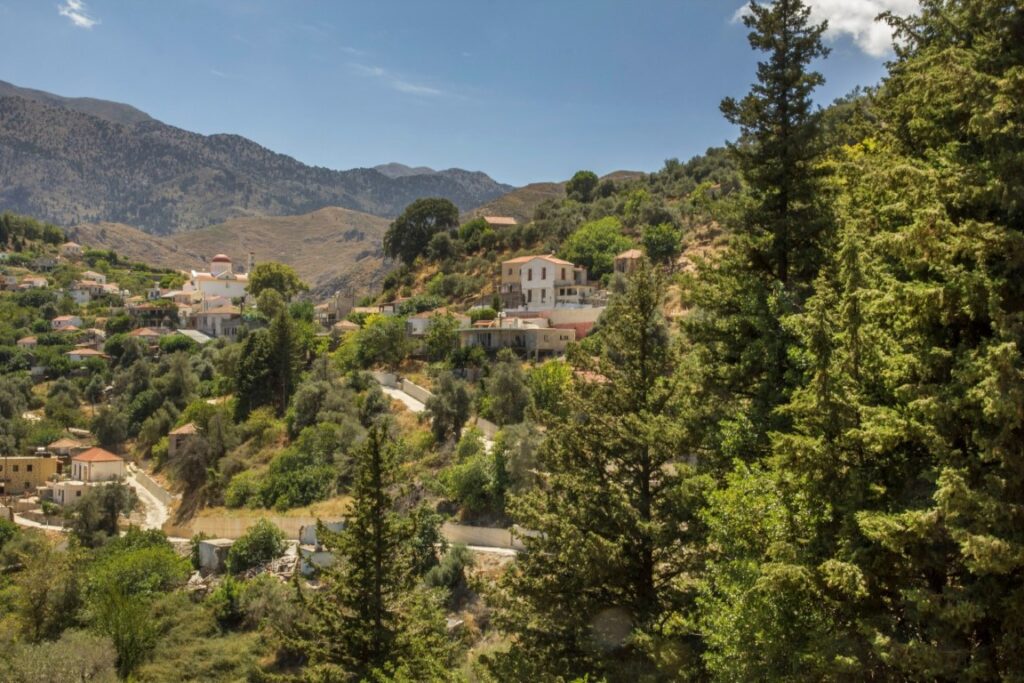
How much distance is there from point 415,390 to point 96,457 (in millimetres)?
21217

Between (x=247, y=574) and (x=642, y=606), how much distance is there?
23.5 meters

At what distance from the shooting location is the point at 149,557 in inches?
1288

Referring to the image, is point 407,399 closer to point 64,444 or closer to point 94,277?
point 64,444

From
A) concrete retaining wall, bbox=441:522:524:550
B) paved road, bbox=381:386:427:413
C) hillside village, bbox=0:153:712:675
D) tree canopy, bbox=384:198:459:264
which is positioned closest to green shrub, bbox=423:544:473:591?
hillside village, bbox=0:153:712:675

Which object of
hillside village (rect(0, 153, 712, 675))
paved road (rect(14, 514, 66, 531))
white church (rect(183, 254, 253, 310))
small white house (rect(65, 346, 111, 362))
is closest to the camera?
hillside village (rect(0, 153, 712, 675))

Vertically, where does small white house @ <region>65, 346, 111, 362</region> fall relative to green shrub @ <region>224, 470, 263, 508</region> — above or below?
above

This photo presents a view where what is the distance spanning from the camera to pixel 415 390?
44562mm

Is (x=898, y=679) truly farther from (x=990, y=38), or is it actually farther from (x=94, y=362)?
(x=94, y=362)

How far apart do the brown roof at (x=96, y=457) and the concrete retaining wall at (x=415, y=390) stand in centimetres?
1924

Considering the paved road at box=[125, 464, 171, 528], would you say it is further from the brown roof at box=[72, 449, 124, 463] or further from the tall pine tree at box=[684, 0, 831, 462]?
the tall pine tree at box=[684, 0, 831, 462]

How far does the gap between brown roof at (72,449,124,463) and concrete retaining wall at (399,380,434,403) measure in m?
19.2

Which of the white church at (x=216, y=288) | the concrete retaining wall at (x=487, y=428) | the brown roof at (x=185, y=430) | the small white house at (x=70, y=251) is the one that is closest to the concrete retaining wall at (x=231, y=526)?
the concrete retaining wall at (x=487, y=428)

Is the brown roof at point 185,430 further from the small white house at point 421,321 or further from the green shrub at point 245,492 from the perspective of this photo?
the small white house at point 421,321

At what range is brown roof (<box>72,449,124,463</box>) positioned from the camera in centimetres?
4750
